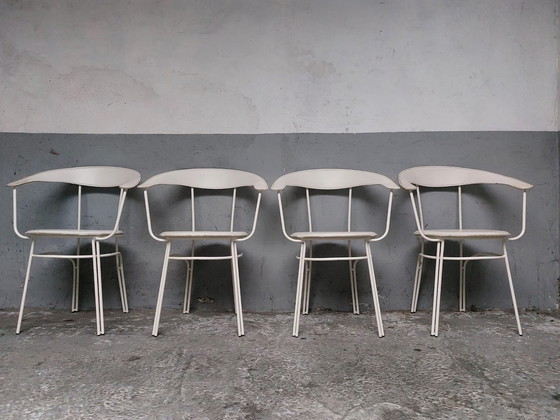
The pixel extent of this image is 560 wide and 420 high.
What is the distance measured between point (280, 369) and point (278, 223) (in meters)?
1.19

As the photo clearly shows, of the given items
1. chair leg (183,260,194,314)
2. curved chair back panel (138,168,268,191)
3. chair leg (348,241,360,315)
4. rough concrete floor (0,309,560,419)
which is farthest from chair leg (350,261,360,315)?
chair leg (183,260,194,314)

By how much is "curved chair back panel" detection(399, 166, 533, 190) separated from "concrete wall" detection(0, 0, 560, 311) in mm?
145

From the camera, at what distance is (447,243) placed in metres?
2.87

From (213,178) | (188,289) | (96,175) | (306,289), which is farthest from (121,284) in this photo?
(306,289)

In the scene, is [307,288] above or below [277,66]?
below

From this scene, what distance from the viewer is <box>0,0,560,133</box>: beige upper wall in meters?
2.85

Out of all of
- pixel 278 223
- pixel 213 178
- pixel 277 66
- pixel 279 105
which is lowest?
pixel 278 223

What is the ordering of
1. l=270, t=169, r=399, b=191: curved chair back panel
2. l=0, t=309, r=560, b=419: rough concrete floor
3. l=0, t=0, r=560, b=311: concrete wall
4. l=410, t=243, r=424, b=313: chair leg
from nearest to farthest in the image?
l=0, t=309, r=560, b=419: rough concrete floor
l=270, t=169, r=399, b=191: curved chair back panel
l=410, t=243, r=424, b=313: chair leg
l=0, t=0, r=560, b=311: concrete wall

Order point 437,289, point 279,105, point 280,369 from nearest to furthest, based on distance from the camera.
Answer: point 280,369
point 437,289
point 279,105

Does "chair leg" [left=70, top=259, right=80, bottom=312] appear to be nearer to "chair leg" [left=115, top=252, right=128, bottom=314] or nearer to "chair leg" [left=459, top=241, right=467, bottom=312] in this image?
"chair leg" [left=115, top=252, right=128, bottom=314]

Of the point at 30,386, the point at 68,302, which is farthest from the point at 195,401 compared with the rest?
the point at 68,302

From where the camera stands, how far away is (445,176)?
8.94ft

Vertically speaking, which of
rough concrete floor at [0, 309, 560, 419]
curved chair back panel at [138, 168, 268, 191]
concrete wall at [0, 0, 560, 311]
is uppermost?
concrete wall at [0, 0, 560, 311]

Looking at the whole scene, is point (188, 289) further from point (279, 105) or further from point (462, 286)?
point (462, 286)
